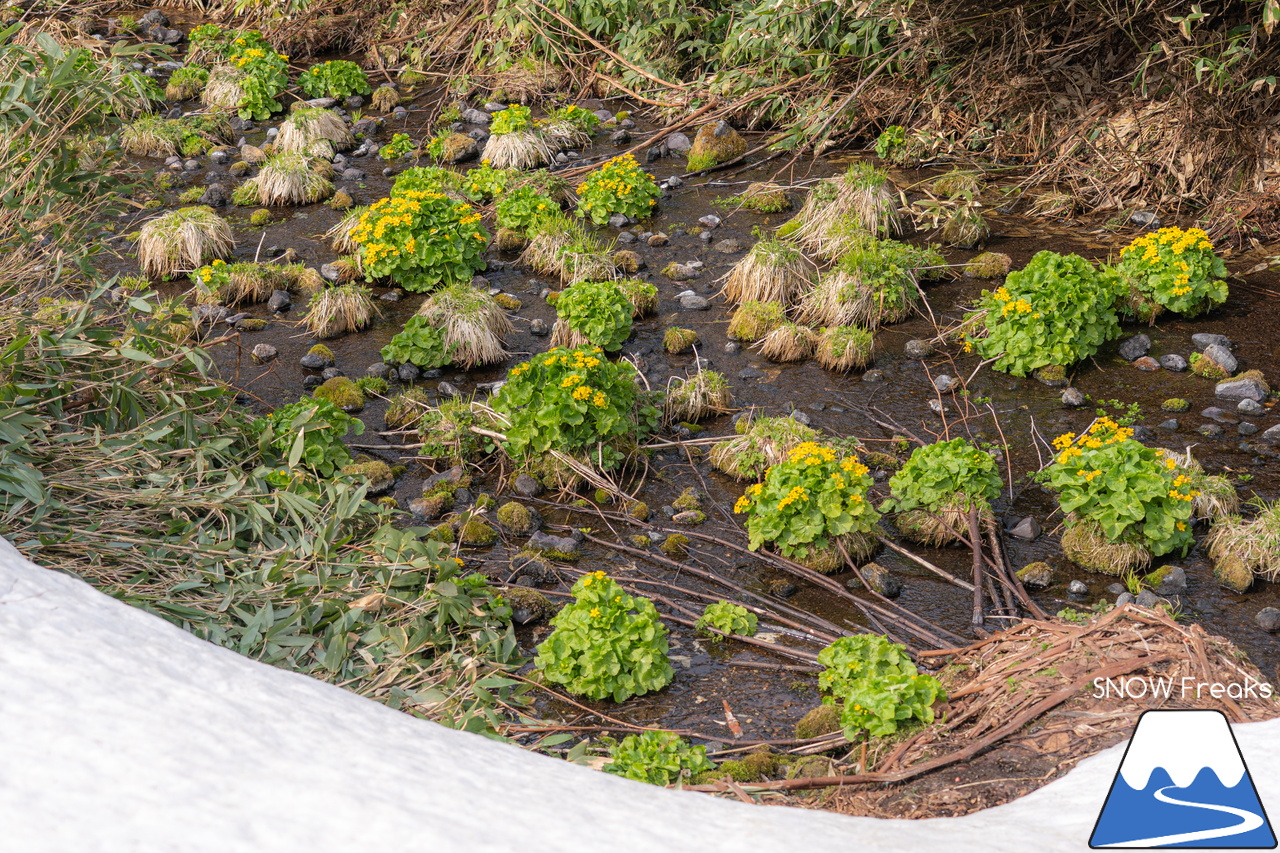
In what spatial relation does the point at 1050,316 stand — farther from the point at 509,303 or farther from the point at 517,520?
the point at 509,303

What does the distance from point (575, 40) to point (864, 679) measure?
32.1ft

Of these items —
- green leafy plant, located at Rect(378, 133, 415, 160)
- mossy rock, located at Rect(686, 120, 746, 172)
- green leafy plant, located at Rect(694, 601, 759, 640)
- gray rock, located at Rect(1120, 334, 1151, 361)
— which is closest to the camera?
green leafy plant, located at Rect(694, 601, 759, 640)

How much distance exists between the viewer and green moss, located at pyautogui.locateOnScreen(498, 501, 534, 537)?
550 centimetres

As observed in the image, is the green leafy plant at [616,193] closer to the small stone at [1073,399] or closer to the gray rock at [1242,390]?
the small stone at [1073,399]

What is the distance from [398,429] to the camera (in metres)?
6.38

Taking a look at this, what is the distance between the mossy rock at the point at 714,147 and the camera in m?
9.84

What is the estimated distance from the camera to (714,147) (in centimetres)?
985

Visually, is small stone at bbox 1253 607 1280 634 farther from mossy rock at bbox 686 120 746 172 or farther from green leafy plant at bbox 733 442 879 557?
mossy rock at bbox 686 120 746 172

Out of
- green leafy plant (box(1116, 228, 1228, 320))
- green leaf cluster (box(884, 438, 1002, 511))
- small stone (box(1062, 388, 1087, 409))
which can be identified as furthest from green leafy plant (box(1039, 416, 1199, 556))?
green leafy plant (box(1116, 228, 1228, 320))

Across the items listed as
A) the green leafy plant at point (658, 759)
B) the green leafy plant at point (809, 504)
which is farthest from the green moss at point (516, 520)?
the green leafy plant at point (658, 759)

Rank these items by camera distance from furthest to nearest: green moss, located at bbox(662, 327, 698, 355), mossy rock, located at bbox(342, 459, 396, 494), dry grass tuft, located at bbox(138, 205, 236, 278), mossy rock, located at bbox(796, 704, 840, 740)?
dry grass tuft, located at bbox(138, 205, 236, 278) < green moss, located at bbox(662, 327, 698, 355) < mossy rock, located at bbox(342, 459, 396, 494) < mossy rock, located at bbox(796, 704, 840, 740)

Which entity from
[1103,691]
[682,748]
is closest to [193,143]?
[682,748]

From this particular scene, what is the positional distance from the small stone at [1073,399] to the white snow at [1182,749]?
3915 millimetres

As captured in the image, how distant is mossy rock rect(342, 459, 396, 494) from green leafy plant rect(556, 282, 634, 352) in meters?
1.68
